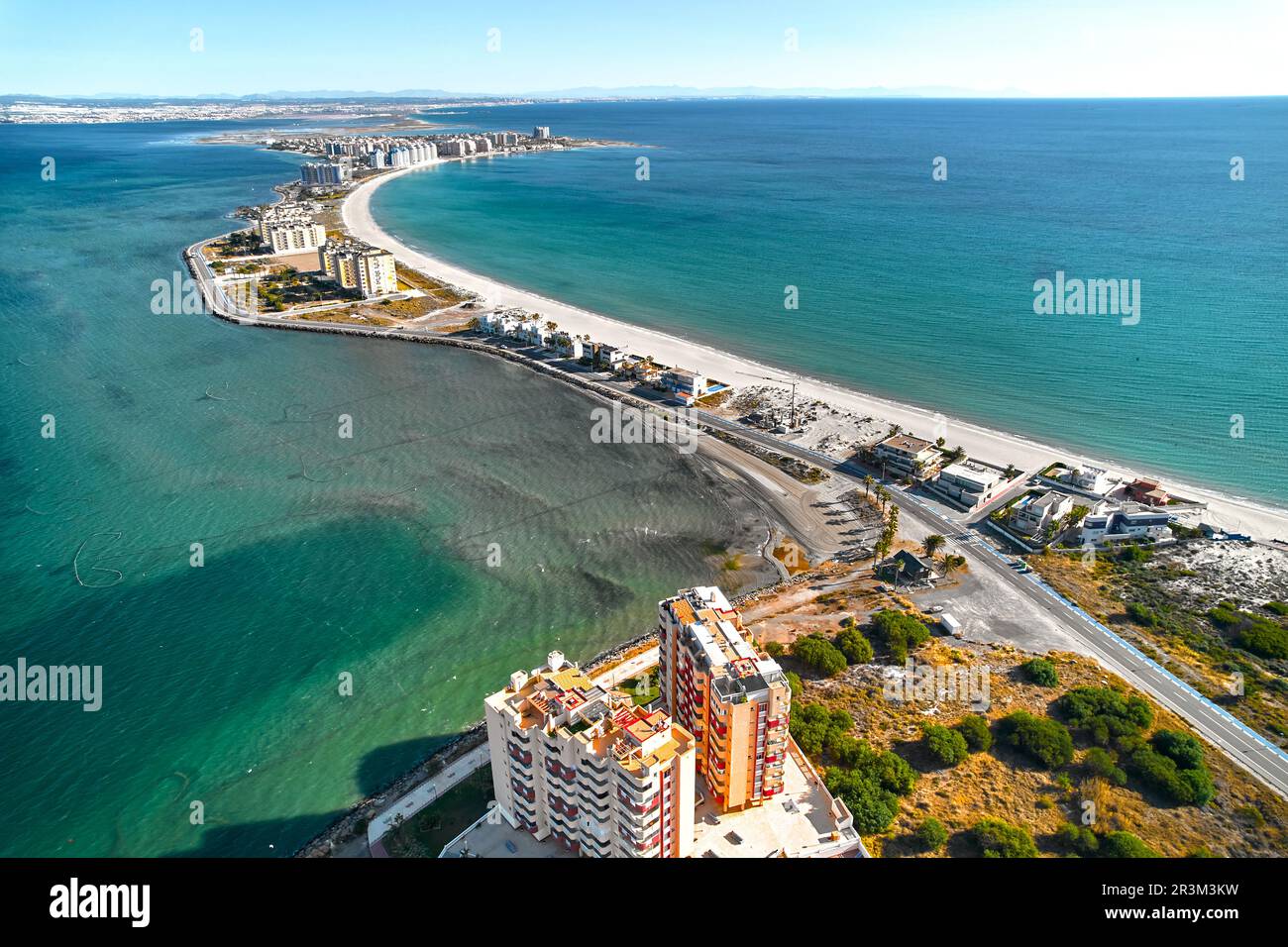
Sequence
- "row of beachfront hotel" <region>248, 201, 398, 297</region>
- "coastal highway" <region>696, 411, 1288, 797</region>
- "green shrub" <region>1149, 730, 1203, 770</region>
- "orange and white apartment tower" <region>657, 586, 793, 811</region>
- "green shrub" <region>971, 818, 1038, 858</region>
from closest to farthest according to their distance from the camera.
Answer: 1. "orange and white apartment tower" <region>657, 586, 793, 811</region>
2. "green shrub" <region>971, 818, 1038, 858</region>
3. "green shrub" <region>1149, 730, 1203, 770</region>
4. "coastal highway" <region>696, 411, 1288, 797</region>
5. "row of beachfront hotel" <region>248, 201, 398, 297</region>

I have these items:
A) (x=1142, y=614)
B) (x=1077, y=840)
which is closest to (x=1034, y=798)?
(x=1077, y=840)

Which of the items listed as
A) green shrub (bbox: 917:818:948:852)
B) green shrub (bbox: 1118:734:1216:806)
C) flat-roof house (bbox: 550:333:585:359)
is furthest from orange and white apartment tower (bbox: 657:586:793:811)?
flat-roof house (bbox: 550:333:585:359)

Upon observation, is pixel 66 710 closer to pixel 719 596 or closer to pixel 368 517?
pixel 368 517

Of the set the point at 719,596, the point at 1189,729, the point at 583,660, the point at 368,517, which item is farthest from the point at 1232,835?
the point at 368,517

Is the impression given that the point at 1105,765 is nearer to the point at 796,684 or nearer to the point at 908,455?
the point at 796,684

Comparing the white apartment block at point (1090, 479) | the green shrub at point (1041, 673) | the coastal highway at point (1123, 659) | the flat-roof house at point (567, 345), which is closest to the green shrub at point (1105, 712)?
the green shrub at point (1041, 673)

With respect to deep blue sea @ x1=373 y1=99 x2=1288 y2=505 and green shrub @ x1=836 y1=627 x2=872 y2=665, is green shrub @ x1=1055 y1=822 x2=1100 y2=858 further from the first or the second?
deep blue sea @ x1=373 y1=99 x2=1288 y2=505
